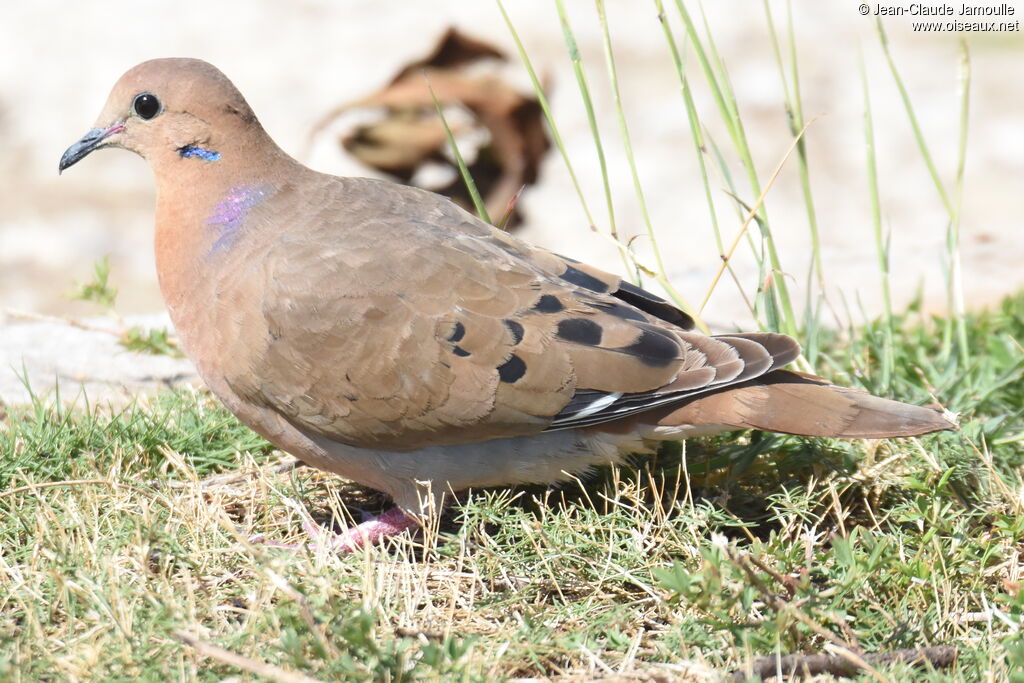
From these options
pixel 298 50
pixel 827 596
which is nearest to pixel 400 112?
pixel 298 50

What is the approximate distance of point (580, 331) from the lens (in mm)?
3318

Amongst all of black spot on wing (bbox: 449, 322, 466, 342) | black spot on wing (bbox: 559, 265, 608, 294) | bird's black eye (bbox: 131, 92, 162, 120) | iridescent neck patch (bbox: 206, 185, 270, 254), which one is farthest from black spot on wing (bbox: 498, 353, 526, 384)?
bird's black eye (bbox: 131, 92, 162, 120)

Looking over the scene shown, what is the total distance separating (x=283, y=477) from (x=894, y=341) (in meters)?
2.33

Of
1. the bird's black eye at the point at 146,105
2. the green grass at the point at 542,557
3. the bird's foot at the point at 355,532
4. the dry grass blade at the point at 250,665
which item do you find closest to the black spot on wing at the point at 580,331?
the green grass at the point at 542,557

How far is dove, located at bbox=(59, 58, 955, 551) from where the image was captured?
10.6 feet

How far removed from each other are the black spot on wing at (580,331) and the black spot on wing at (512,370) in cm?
14

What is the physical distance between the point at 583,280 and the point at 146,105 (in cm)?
143

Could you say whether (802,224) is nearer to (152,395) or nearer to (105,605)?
(152,395)

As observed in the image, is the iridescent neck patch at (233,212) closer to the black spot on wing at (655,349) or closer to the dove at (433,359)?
the dove at (433,359)

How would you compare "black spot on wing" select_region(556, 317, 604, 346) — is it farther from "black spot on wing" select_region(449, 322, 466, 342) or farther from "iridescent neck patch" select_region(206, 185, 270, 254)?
"iridescent neck patch" select_region(206, 185, 270, 254)

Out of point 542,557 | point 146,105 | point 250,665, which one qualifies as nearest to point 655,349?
point 542,557

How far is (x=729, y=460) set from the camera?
3646 mm

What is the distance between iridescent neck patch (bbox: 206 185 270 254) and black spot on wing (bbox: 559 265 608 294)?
93 cm

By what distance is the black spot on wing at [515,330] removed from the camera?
326 centimetres
